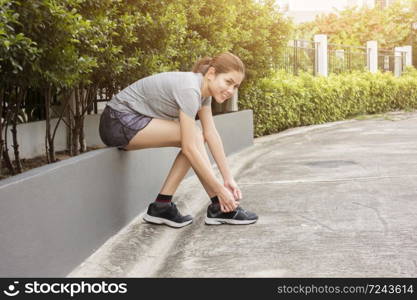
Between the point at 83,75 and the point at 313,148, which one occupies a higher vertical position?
the point at 83,75

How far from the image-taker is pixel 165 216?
5926mm

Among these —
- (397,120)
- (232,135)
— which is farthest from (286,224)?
(397,120)

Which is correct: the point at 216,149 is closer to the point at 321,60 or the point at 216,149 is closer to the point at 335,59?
the point at 321,60

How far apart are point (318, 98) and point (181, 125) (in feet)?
45.5

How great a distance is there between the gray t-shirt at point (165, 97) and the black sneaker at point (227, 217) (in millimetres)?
820

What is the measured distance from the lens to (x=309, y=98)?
18.2 metres

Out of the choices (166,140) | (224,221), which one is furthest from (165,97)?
(224,221)

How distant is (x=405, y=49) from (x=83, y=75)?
3308 centimetres

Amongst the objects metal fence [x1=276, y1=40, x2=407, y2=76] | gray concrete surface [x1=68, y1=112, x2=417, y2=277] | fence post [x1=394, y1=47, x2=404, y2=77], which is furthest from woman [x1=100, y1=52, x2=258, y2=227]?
fence post [x1=394, y1=47, x2=404, y2=77]

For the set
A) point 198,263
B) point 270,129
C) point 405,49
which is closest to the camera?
point 198,263

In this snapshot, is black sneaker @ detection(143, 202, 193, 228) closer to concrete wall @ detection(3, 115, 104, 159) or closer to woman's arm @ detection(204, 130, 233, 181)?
woman's arm @ detection(204, 130, 233, 181)

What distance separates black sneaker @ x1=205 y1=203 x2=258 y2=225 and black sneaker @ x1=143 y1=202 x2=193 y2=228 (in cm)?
22

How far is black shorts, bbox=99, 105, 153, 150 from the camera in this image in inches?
229

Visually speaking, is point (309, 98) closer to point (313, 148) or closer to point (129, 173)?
point (313, 148)
